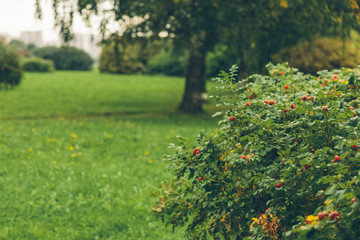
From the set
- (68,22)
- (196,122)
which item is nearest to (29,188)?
(196,122)

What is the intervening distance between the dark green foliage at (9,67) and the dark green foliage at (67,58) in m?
31.7

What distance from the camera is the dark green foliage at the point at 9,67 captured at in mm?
22438

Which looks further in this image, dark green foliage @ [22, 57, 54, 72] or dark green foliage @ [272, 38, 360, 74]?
dark green foliage @ [22, 57, 54, 72]

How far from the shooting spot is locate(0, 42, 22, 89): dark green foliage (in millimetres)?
22438

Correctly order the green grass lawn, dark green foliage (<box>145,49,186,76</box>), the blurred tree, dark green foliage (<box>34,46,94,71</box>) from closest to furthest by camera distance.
A: 1. the green grass lawn
2. the blurred tree
3. dark green foliage (<box>145,49,186,76</box>)
4. dark green foliage (<box>34,46,94,71</box>)

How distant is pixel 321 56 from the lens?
16594 millimetres

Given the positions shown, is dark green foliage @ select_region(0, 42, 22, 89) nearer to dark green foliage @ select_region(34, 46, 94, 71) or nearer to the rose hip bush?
the rose hip bush

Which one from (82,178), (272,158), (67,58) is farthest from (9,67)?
(67,58)

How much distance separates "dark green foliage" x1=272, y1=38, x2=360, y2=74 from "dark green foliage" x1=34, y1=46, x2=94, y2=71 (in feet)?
139

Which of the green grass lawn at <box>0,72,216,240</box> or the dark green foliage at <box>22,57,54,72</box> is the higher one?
the dark green foliage at <box>22,57,54,72</box>

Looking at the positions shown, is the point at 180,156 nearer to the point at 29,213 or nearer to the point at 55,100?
the point at 29,213

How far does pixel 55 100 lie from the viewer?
779 inches

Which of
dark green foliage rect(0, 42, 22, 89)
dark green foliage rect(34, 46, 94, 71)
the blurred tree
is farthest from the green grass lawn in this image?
dark green foliage rect(34, 46, 94, 71)

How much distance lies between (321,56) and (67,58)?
144 ft
